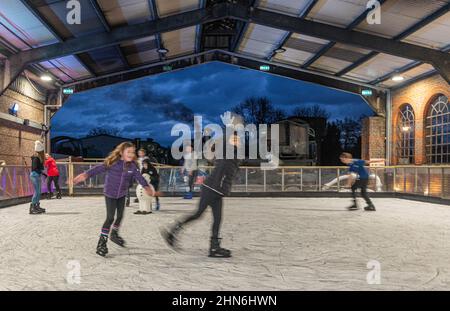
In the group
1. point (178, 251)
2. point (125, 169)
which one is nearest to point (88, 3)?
point (125, 169)

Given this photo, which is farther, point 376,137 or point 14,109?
point 376,137

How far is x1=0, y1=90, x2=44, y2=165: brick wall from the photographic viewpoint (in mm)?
15281

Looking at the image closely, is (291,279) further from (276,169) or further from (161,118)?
(161,118)

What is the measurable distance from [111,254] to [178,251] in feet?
2.88

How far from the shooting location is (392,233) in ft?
23.5

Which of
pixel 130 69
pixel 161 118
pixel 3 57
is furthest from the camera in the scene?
pixel 161 118

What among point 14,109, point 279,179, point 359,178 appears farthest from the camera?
point 279,179

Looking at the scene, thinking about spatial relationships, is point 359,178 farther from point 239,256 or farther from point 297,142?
point 297,142

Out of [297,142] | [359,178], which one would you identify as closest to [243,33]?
[297,142]

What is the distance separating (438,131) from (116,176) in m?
15.7

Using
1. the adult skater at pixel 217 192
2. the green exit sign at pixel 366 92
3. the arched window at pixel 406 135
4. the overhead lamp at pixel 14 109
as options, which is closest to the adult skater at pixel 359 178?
the adult skater at pixel 217 192

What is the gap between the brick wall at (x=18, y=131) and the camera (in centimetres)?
1528

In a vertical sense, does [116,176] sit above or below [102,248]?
above

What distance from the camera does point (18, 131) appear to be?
16531 mm
